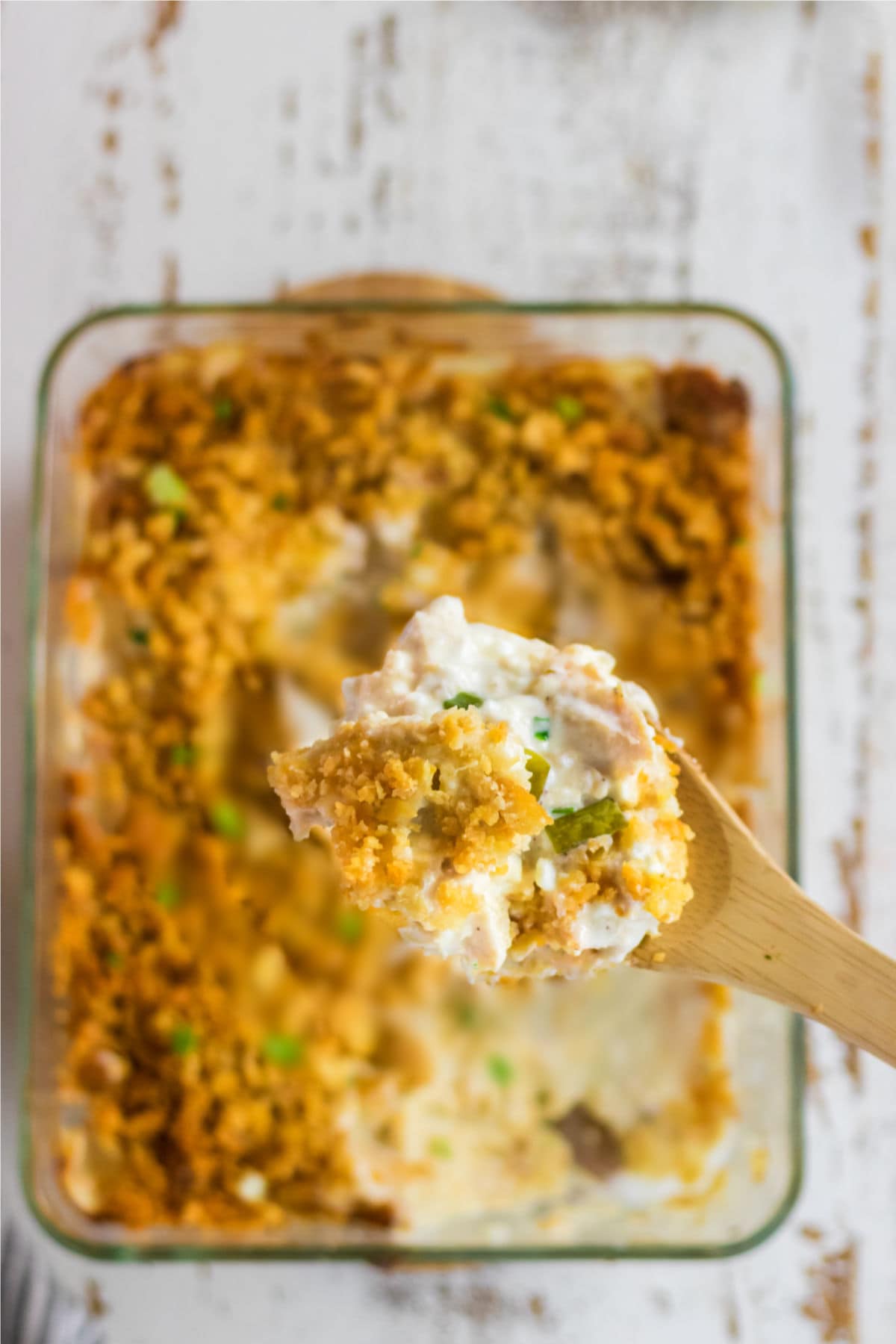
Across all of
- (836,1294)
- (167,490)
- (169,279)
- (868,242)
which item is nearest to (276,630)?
(167,490)

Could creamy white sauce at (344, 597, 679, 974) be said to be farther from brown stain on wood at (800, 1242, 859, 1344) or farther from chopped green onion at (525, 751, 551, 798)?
brown stain on wood at (800, 1242, 859, 1344)

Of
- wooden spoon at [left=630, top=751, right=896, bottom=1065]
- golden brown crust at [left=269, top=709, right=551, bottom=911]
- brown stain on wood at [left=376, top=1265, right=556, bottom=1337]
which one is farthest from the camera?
brown stain on wood at [left=376, top=1265, right=556, bottom=1337]

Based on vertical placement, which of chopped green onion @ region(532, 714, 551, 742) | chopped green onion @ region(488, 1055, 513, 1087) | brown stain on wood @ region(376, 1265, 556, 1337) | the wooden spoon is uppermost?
chopped green onion @ region(532, 714, 551, 742)

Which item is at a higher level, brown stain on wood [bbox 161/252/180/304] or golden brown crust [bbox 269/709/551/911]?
brown stain on wood [bbox 161/252/180/304]

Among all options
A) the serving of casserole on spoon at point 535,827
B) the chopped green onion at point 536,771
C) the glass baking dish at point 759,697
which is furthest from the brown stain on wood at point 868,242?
the chopped green onion at point 536,771

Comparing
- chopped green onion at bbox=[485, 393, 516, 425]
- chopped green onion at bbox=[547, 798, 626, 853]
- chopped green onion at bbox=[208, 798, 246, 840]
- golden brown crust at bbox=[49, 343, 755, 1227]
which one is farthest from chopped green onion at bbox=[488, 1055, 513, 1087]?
chopped green onion at bbox=[485, 393, 516, 425]

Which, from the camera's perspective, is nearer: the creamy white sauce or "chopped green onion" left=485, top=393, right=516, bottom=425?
the creamy white sauce

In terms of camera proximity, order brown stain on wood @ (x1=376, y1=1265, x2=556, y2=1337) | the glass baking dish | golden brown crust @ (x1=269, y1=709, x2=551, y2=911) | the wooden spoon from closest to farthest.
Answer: golden brown crust @ (x1=269, y1=709, x2=551, y2=911) < the wooden spoon < the glass baking dish < brown stain on wood @ (x1=376, y1=1265, x2=556, y2=1337)
